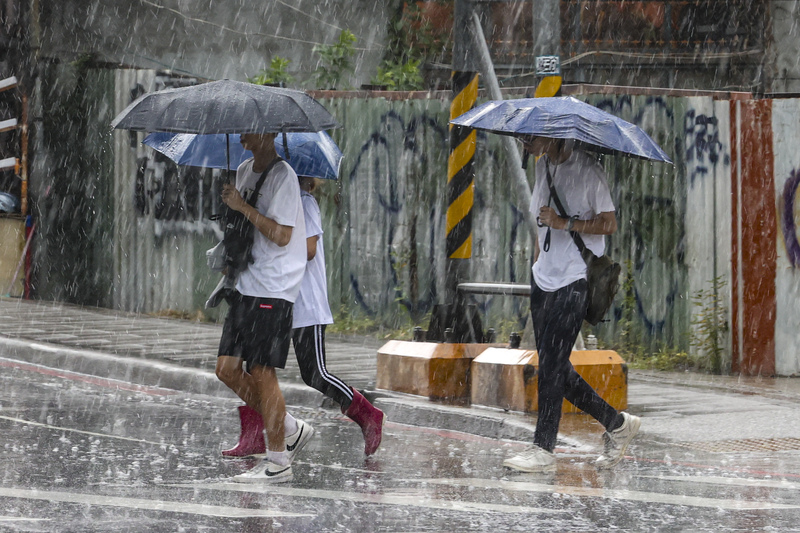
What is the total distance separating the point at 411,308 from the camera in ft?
39.5

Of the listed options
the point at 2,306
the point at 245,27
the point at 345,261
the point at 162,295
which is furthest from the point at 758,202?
the point at 245,27

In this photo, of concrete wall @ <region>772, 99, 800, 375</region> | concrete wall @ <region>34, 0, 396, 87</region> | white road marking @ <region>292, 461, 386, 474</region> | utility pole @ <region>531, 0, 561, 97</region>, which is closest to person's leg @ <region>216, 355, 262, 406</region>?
white road marking @ <region>292, 461, 386, 474</region>

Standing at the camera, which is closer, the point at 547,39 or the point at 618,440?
the point at 618,440

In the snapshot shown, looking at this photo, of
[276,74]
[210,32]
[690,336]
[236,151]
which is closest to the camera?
[236,151]

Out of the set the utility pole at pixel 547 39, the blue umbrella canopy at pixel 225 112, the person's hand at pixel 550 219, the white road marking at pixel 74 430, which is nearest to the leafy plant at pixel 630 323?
the utility pole at pixel 547 39

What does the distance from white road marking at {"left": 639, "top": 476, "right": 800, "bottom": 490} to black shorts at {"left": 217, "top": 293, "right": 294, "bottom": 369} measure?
6.36 ft

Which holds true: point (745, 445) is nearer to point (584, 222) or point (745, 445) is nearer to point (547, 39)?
point (584, 222)

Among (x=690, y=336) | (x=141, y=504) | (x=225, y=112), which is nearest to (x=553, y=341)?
(x=225, y=112)

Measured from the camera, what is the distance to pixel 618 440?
248 inches

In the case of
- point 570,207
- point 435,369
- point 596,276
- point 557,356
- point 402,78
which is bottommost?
point 435,369

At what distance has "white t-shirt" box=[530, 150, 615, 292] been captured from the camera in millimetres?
6090

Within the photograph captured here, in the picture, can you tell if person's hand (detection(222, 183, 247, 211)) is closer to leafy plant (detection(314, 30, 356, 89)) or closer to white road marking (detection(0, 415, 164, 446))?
white road marking (detection(0, 415, 164, 446))

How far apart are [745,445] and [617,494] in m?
1.62

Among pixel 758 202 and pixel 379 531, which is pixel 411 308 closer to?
pixel 758 202
